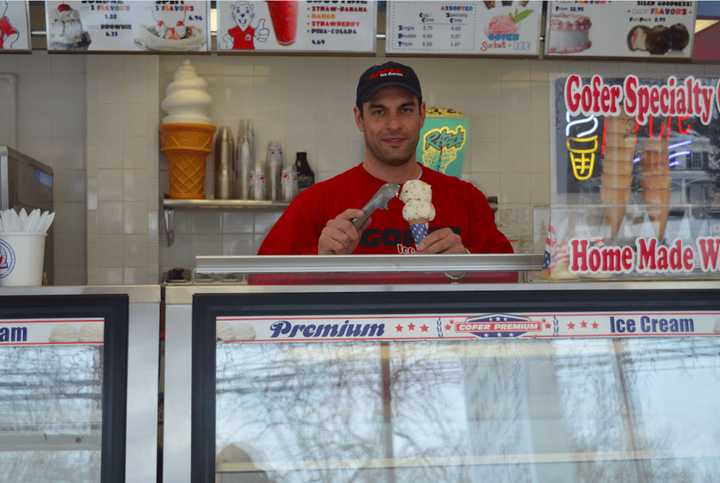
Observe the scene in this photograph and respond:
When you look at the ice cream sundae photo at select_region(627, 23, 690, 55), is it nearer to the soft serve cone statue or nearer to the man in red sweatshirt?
the man in red sweatshirt

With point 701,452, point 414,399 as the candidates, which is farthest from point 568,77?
point 701,452

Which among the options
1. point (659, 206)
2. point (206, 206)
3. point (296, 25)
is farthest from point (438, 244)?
point (206, 206)

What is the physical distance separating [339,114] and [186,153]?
1047 mm

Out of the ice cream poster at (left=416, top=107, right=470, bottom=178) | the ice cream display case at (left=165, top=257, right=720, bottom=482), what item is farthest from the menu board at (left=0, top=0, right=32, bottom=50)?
the ice cream display case at (left=165, top=257, right=720, bottom=482)

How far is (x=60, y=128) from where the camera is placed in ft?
16.7

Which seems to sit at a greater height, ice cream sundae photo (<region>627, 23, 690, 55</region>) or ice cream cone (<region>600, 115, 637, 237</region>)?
ice cream sundae photo (<region>627, 23, 690, 55</region>)

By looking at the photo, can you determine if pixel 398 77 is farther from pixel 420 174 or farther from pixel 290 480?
pixel 290 480

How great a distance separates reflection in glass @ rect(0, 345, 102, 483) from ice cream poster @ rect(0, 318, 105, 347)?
0.02 meters

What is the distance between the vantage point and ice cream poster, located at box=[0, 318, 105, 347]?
1.63 meters

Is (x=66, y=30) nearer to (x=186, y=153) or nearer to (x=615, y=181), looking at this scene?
(x=186, y=153)

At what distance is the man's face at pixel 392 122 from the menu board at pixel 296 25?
0.84 meters

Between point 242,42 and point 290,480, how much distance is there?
2.38 m

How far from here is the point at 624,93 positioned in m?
1.73

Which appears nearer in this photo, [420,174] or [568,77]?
[568,77]
